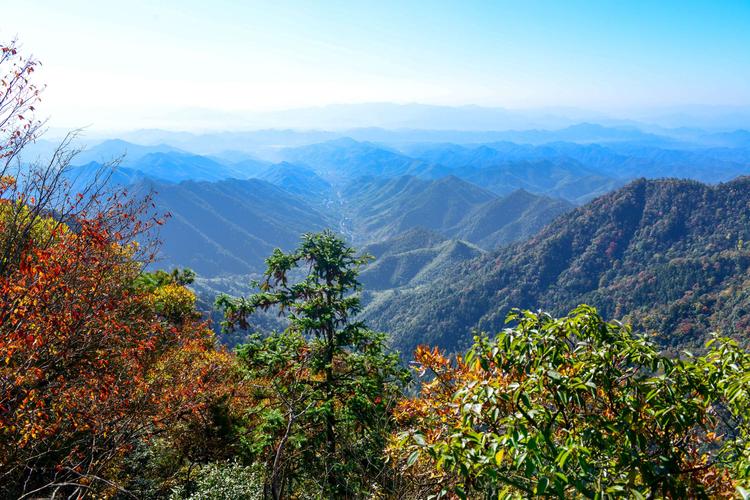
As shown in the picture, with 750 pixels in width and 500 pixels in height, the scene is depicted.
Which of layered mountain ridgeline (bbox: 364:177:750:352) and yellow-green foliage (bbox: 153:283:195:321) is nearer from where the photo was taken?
yellow-green foliage (bbox: 153:283:195:321)

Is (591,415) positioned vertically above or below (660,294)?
above

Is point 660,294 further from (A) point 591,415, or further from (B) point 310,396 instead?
(A) point 591,415

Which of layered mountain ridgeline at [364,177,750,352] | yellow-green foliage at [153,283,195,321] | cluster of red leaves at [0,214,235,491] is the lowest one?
layered mountain ridgeline at [364,177,750,352]

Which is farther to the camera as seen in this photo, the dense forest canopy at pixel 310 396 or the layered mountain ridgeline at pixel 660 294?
the layered mountain ridgeline at pixel 660 294

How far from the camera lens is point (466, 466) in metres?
3.93

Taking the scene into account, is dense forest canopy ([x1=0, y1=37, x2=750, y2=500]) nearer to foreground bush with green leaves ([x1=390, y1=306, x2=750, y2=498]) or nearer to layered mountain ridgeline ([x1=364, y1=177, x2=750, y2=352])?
foreground bush with green leaves ([x1=390, y1=306, x2=750, y2=498])

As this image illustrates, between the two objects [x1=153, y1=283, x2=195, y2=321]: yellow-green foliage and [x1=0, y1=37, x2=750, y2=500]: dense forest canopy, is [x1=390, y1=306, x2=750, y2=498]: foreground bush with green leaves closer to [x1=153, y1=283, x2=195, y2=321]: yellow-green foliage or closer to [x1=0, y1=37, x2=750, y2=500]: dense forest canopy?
[x1=0, y1=37, x2=750, y2=500]: dense forest canopy

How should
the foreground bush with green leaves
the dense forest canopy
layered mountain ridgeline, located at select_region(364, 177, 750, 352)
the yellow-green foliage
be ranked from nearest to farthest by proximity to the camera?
the foreground bush with green leaves → the dense forest canopy → the yellow-green foliage → layered mountain ridgeline, located at select_region(364, 177, 750, 352)

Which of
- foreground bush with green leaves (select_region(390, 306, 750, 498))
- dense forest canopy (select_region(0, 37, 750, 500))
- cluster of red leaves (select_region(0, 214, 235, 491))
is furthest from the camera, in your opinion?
cluster of red leaves (select_region(0, 214, 235, 491))

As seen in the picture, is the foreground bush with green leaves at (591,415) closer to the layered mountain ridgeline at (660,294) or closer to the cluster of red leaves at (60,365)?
the cluster of red leaves at (60,365)

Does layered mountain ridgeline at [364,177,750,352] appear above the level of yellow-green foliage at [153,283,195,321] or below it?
below

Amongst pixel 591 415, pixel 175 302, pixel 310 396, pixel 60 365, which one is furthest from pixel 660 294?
pixel 60 365

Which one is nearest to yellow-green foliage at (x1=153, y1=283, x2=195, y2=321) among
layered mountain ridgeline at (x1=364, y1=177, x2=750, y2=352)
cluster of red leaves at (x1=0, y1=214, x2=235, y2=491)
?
cluster of red leaves at (x1=0, y1=214, x2=235, y2=491)

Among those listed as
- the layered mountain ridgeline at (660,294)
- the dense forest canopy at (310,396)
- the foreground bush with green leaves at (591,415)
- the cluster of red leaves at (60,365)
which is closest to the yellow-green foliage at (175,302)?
the dense forest canopy at (310,396)
